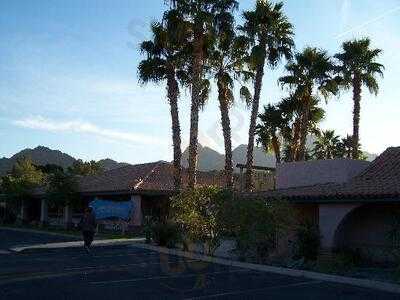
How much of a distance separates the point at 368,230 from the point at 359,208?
865 mm

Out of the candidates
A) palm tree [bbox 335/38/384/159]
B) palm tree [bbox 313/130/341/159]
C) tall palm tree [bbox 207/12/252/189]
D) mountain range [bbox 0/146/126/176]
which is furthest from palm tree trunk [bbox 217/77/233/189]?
mountain range [bbox 0/146/126/176]

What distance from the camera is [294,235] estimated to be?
20.5m

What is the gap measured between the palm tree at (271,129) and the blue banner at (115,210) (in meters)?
11.0

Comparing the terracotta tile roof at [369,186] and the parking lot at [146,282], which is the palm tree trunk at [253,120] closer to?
the terracotta tile roof at [369,186]

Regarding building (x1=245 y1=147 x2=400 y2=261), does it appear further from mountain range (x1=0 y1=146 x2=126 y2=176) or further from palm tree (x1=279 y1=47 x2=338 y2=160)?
mountain range (x1=0 y1=146 x2=126 y2=176)

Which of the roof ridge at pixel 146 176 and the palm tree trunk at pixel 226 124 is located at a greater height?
the palm tree trunk at pixel 226 124

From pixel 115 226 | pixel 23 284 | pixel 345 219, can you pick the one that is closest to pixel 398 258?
pixel 345 219

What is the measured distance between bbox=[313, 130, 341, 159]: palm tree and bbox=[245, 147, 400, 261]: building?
104ft

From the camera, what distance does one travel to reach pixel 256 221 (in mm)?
18938

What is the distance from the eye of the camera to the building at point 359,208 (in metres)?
18.8

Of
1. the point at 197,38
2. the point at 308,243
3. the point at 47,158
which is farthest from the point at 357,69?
the point at 47,158

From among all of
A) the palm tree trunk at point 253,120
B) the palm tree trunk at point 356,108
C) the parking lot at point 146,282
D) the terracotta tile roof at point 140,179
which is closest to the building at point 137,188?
the terracotta tile roof at point 140,179

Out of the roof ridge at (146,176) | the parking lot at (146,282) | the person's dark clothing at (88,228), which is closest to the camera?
the parking lot at (146,282)

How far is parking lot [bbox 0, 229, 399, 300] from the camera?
1235 cm
